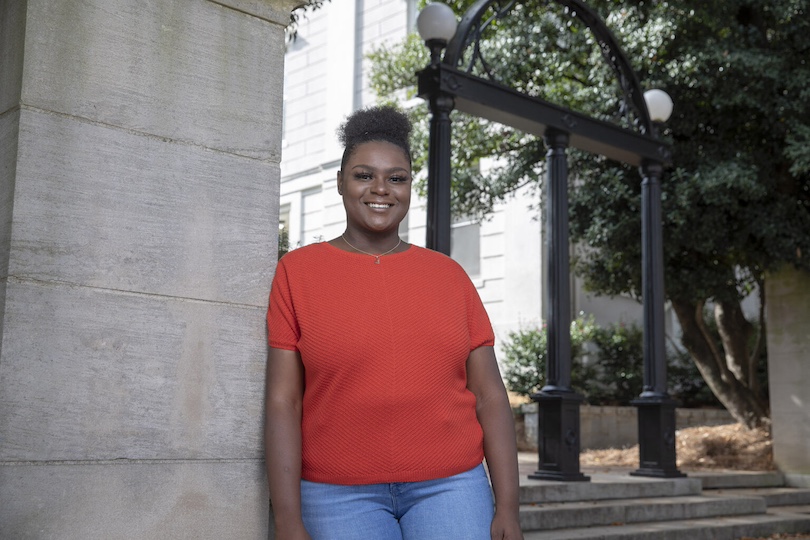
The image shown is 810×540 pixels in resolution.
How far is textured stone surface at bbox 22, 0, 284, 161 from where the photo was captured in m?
2.30

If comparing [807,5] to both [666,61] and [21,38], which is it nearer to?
[666,61]

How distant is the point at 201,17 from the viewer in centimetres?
262

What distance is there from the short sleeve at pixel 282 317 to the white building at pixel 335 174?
12972 millimetres

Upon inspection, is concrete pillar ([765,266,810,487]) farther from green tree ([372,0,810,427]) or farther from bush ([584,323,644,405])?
bush ([584,323,644,405])

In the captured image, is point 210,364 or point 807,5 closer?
point 210,364

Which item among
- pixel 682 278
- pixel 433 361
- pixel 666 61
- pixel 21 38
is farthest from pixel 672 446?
pixel 21 38

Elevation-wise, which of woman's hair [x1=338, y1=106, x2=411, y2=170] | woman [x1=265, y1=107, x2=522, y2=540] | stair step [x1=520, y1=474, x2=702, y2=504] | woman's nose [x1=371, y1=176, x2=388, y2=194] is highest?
woman's hair [x1=338, y1=106, x2=411, y2=170]

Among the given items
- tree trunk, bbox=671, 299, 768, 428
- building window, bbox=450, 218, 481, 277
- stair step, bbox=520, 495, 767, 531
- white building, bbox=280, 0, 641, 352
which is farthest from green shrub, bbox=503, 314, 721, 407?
stair step, bbox=520, 495, 767, 531

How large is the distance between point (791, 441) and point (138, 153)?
10.3m

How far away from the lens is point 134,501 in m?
2.32

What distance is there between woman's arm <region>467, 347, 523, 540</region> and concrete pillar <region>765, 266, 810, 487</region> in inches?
368

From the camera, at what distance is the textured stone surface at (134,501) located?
7.00ft

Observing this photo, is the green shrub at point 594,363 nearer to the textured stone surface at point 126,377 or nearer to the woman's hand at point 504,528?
the woman's hand at point 504,528

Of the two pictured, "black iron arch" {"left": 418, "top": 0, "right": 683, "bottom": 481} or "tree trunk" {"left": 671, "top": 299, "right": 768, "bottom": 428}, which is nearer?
"black iron arch" {"left": 418, "top": 0, "right": 683, "bottom": 481}
